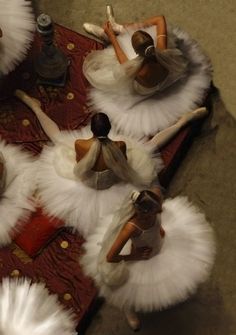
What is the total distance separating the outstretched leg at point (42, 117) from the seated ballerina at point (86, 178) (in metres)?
0.07

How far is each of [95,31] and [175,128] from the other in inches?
20.7

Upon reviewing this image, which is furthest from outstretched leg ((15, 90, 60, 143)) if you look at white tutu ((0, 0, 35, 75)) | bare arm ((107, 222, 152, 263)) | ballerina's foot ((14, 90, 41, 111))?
bare arm ((107, 222, 152, 263))

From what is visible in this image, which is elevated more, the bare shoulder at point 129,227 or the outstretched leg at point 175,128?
the bare shoulder at point 129,227

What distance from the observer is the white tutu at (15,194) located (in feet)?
5.78

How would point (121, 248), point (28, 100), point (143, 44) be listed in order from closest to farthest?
point (121, 248), point (143, 44), point (28, 100)

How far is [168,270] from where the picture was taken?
5.25ft

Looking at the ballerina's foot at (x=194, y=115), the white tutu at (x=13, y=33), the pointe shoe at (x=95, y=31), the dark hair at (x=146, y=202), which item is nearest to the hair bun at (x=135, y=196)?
the dark hair at (x=146, y=202)

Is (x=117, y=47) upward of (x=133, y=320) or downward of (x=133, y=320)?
upward

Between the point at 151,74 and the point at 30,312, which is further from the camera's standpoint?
the point at 151,74

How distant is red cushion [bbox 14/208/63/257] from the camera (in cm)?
178

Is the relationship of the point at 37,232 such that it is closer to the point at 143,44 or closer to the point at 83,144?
the point at 83,144

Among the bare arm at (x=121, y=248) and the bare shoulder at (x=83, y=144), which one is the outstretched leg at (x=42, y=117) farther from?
the bare arm at (x=121, y=248)

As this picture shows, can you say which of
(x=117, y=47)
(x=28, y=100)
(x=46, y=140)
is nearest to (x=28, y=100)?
(x=28, y=100)

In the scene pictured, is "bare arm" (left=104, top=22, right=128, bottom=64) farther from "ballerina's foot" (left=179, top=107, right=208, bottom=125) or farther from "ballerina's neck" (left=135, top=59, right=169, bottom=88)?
"ballerina's foot" (left=179, top=107, right=208, bottom=125)
